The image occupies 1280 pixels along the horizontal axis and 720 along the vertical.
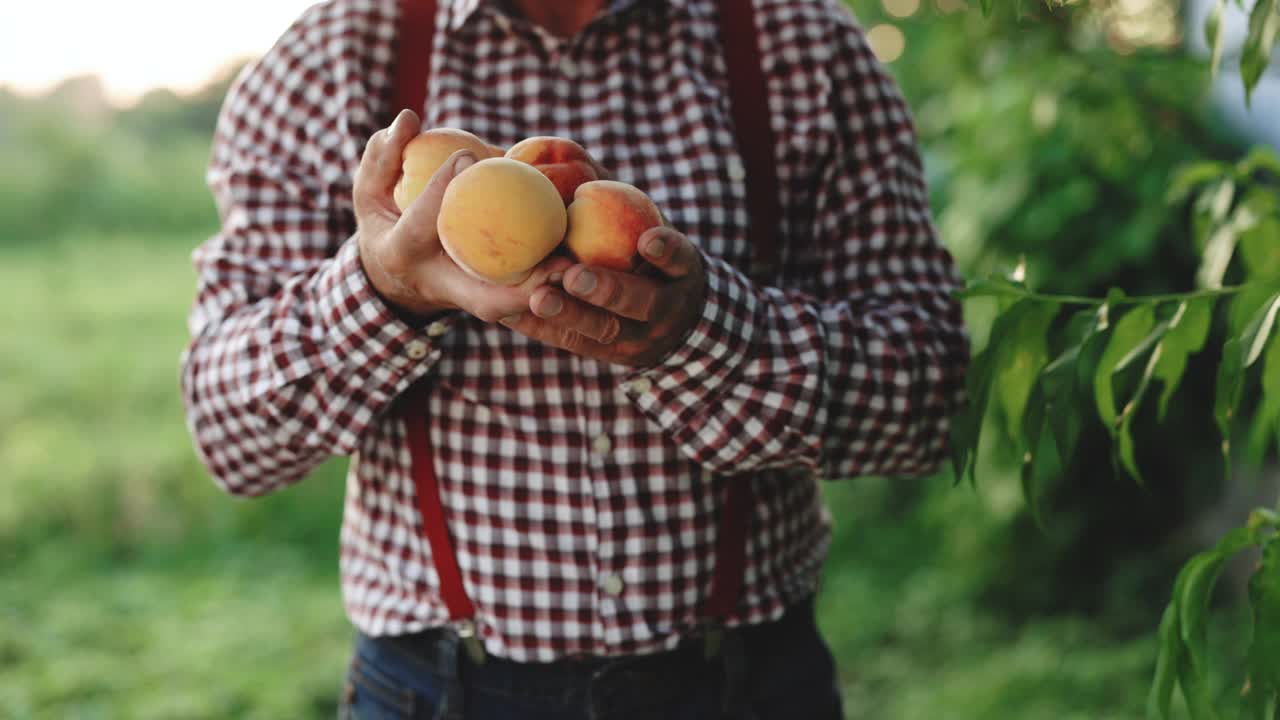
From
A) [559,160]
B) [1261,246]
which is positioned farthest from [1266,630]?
[559,160]

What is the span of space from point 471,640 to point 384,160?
52cm

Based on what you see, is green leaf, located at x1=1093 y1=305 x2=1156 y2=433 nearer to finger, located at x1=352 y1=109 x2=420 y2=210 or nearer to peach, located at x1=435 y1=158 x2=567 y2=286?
peach, located at x1=435 y1=158 x2=567 y2=286

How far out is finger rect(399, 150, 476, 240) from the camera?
0.96 m

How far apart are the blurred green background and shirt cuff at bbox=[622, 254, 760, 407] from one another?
0.67 m

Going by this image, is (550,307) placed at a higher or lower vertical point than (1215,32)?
lower

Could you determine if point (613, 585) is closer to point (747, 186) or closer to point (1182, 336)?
point (747, 186)

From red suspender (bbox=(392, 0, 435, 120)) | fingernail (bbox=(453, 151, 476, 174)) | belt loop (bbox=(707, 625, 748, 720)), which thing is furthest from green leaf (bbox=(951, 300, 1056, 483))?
red suspender (bbox=(392, 0, 435, 120))

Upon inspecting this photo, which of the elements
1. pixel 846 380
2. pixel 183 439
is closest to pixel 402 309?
pixel 846 380

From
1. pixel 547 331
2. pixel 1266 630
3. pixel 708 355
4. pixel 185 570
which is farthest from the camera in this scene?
pixel 185 570

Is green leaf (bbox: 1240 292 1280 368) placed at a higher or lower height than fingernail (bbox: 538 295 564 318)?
lower

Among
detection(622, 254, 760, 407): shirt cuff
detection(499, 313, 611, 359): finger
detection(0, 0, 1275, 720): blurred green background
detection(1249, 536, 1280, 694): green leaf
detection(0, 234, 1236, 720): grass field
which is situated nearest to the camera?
detection(1249, 536, 1280, 694): green leaf

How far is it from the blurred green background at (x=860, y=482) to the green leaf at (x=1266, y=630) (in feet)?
2.43

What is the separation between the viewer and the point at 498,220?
35.7 inches

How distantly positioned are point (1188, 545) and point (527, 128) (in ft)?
9.77
